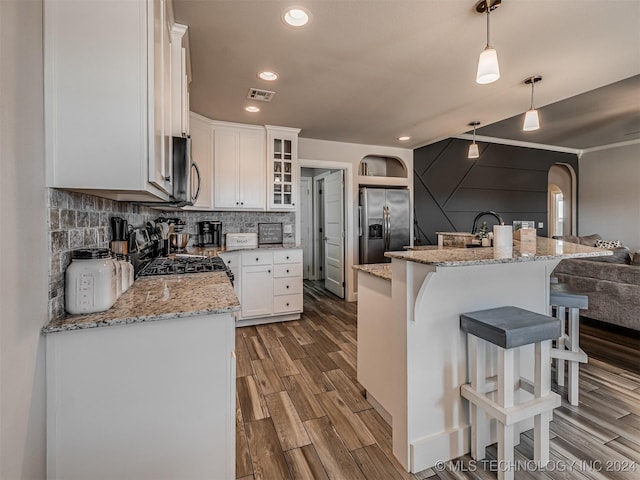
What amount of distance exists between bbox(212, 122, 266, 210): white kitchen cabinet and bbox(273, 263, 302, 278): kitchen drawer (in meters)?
0.82

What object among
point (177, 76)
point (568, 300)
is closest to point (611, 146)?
point (568, 300)

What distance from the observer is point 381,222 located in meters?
4.64

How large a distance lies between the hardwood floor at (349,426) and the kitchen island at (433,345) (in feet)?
0.38

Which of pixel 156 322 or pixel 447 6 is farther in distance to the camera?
pixel 447 6

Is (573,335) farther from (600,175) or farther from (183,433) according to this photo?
(600,175)

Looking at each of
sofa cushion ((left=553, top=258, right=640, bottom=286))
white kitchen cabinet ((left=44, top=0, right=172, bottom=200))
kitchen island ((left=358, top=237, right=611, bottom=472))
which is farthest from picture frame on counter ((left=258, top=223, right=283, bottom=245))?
sofa cushion ((left=553, top=258, right=640, bottom=286))

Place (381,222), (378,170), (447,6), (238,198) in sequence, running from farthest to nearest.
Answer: (378,170) < (381,222) < (238,198) < (447,6)

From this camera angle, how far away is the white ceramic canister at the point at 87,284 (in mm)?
1106

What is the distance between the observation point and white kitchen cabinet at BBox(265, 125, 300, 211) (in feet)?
12.8

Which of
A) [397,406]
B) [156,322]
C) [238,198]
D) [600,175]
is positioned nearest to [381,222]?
[238,198]

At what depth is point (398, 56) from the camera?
222cm

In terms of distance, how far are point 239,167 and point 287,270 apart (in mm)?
1428

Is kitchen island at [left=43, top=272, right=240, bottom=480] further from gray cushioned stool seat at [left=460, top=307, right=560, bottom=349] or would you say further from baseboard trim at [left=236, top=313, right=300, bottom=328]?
baseboard trim at [left=236, top=313, right=300, bottom=328]

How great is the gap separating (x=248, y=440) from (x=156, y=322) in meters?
1.06
